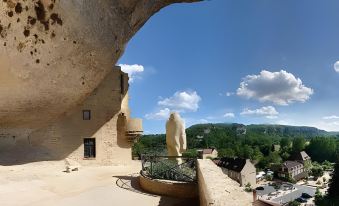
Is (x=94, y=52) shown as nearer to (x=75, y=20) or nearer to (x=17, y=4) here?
(x=75, y=20)

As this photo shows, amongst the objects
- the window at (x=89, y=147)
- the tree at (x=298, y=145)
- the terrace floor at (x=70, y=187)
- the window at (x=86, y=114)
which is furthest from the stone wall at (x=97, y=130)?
the tree at (x=298, y=145)

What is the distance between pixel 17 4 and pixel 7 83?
2.91 m

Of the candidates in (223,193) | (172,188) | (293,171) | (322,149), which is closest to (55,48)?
(172,188)

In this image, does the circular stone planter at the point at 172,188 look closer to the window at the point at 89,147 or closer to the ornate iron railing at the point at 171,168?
the ornate iron railing at the point at 171,168

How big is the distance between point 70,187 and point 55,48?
5142 millimetres

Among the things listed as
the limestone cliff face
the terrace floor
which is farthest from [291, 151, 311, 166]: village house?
the limestone cliff face

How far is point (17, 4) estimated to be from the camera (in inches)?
403

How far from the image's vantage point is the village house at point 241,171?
216 feet

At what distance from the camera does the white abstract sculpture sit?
550 inches

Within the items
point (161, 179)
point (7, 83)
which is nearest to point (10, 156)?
point (7, 83)

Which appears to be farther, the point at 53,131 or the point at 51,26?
the point at 53,131

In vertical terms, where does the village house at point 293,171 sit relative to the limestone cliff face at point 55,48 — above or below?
below

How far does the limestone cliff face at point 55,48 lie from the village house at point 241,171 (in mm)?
53709

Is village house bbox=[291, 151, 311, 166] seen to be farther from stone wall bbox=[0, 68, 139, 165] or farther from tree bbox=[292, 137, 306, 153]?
stone wall bbox=[0, 68, 139, 165]
